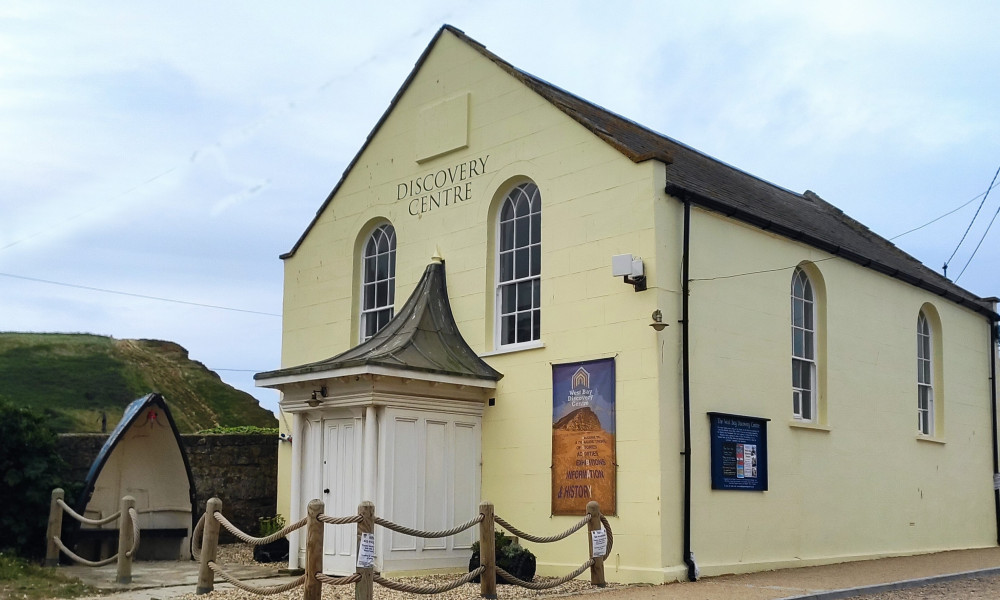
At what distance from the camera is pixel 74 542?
51.7ft

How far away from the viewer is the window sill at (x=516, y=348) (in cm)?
1505

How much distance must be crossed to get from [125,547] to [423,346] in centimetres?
499

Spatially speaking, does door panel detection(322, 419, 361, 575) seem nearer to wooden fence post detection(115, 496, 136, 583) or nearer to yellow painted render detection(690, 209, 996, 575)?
wooden fence post detection(115, 496, 136, 583)

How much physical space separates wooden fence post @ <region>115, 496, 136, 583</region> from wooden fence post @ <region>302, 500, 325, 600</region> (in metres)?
4.39

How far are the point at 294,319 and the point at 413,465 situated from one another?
21.6 feet

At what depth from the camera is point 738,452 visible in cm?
1446

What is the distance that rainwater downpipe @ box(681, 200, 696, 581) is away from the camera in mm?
13367

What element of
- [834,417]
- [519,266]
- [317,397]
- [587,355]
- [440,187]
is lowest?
[834,417]

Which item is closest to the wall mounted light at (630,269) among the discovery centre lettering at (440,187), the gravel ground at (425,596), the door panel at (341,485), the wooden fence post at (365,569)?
the discovery centre lettering at (440,187)

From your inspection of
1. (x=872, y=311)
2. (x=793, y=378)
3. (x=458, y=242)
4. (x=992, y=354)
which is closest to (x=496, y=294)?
(x=458, y=242)

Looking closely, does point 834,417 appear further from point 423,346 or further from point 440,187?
point 440,187

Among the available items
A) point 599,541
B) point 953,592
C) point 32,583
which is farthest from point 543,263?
point 32,583

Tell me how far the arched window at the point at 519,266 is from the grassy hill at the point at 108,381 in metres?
33.6

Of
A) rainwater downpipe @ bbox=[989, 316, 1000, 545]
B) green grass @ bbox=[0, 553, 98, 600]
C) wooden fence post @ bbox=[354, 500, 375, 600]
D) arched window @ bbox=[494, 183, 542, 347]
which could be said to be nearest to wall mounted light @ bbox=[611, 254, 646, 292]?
arched window @ bbox=[494, 183, 542, 347]
